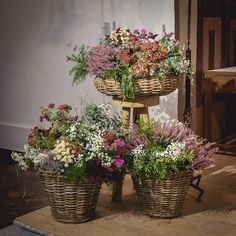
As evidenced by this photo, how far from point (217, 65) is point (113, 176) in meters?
2.28

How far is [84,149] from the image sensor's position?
268 cm

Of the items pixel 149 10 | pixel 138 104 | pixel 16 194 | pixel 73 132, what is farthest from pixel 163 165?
pixel 149 10

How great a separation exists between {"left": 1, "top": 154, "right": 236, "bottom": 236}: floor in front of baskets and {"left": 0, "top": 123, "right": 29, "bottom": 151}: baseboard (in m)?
2.37

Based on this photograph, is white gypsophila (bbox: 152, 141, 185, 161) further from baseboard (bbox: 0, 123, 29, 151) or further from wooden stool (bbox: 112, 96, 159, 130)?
baseboard (bbox: 0, 123, 29, 151)

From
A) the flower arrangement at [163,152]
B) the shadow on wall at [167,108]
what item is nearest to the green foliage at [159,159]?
the flower arrangement at [163,152]

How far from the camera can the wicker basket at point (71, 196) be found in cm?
269

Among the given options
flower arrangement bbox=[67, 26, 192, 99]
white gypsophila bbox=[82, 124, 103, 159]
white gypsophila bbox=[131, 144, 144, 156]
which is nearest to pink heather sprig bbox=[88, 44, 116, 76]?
flower arrangement bbox=[67, 26, 192, 99]

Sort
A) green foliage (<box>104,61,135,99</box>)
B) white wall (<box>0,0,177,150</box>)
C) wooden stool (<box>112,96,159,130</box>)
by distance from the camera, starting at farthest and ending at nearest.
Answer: white wall (<box>0,0,177,150</box>) < wooden stool (<box>112,96,159,130</box>) < green foliage (<box>104,61,135,99</box>)

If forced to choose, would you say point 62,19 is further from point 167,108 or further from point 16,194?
point 16,194

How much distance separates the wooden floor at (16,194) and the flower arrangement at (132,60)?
0.96m

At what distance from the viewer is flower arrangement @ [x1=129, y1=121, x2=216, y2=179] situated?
2.71m

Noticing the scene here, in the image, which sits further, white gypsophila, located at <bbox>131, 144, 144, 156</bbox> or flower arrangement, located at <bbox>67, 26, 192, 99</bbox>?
flower arrangement, located at <bbox>67, 26, 192, 99</bbox>

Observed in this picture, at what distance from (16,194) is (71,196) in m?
1.60

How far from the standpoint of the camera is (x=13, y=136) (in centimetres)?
569
